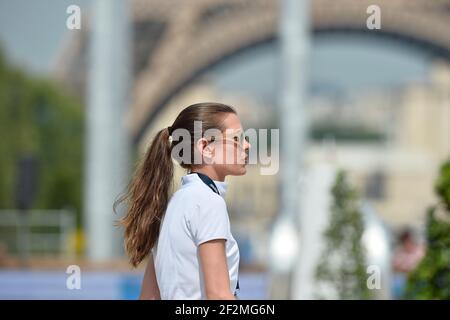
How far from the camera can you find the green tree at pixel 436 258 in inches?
221

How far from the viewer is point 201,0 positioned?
141ft

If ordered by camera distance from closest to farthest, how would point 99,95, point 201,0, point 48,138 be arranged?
point 99,95 < point 201,0 < point 48,138

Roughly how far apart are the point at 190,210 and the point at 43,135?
4325 centimetres

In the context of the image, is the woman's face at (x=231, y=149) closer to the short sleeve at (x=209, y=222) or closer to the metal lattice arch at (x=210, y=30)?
the short sleeve at (x=209, y=222)

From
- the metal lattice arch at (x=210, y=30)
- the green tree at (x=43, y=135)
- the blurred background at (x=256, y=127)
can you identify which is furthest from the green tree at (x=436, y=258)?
the metal lattice arch at (x=210, y=30)

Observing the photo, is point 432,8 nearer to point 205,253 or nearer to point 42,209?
point 42,209

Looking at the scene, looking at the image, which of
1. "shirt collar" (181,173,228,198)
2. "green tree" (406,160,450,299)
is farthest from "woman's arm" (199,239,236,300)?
"green tree" (406,160,450,299)

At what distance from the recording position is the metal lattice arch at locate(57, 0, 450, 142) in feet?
140

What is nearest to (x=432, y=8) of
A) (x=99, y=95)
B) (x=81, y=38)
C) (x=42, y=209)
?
(x=81, y=38)

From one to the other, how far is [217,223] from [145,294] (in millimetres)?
362

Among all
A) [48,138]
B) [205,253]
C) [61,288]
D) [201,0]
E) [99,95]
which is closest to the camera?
[205,253]

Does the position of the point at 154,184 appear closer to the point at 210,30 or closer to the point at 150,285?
the point at 150,285

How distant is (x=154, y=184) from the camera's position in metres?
2.91

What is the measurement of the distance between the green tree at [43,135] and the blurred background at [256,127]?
0.29 ft
